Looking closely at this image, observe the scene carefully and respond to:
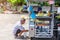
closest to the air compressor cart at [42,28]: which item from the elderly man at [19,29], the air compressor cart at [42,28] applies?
the air compressor cart at [42,28]

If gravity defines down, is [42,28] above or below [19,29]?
above

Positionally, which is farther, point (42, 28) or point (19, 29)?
point (19, 29)

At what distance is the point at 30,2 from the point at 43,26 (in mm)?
708

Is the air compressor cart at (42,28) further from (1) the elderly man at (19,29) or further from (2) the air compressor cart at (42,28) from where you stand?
(1) the elderly man at (19,29)

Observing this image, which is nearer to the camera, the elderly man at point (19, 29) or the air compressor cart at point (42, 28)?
the air compressor cart at point (42, 28)

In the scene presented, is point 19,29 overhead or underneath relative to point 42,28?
underneath

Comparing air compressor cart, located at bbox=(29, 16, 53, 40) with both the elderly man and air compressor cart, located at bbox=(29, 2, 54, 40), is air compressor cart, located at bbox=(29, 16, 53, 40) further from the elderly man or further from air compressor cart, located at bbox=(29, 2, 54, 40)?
the elderly man

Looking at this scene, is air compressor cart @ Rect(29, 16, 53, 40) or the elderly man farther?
the elderly man

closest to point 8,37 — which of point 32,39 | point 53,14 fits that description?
point 32,39

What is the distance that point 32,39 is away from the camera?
5.79 metres

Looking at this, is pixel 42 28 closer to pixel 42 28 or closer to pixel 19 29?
pixel 42 28

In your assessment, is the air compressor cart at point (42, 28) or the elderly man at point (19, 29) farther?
the elderly man at point (19, 29)

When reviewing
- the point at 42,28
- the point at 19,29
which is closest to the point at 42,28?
the point at 42,28

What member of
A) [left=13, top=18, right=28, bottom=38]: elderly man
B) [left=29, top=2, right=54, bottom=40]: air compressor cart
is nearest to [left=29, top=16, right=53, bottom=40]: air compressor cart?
[left=29, top=2, right=54, bottom=40]: air compressor cart
